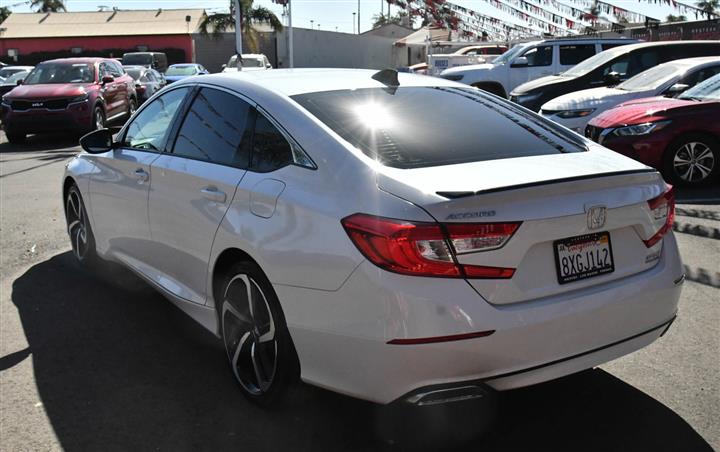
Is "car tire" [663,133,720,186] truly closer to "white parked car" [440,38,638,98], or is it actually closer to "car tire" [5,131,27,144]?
"white parked car" [440,38,638,98]

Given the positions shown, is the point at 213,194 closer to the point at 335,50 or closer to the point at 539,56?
the point at 539,56

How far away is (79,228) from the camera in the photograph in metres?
5.86

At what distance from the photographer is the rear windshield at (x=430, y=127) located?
3225 mm

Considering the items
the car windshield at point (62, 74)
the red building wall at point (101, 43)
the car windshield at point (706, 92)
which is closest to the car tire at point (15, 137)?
the car windshield at point (62, 74)

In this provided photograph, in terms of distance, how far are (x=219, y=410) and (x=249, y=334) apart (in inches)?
16.4

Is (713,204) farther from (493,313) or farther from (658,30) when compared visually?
(658,30)

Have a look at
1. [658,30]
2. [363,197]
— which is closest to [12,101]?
[363,197]

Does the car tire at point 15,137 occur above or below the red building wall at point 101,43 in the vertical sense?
below

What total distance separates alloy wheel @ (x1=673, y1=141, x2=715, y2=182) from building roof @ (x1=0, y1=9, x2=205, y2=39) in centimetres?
4991

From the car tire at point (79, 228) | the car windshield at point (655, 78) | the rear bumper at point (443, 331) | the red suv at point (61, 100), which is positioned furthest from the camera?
the red suv at point (61, 100)

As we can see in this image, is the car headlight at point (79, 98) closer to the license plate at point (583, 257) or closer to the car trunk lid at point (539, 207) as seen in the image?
the car trunk lid at point (539, 207)

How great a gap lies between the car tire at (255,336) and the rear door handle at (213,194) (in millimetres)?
359

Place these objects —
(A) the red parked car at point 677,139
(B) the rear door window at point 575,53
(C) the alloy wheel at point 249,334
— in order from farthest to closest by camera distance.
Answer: (B) the rear door window at point 575,53 → (A) the red parked car at point 677,139 → (C) the alloy wheel at point 249,334

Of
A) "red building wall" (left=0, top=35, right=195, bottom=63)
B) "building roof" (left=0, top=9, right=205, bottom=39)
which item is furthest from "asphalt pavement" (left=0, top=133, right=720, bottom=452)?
"building roof" (left=0, top=9, right=205, bottom=39)
